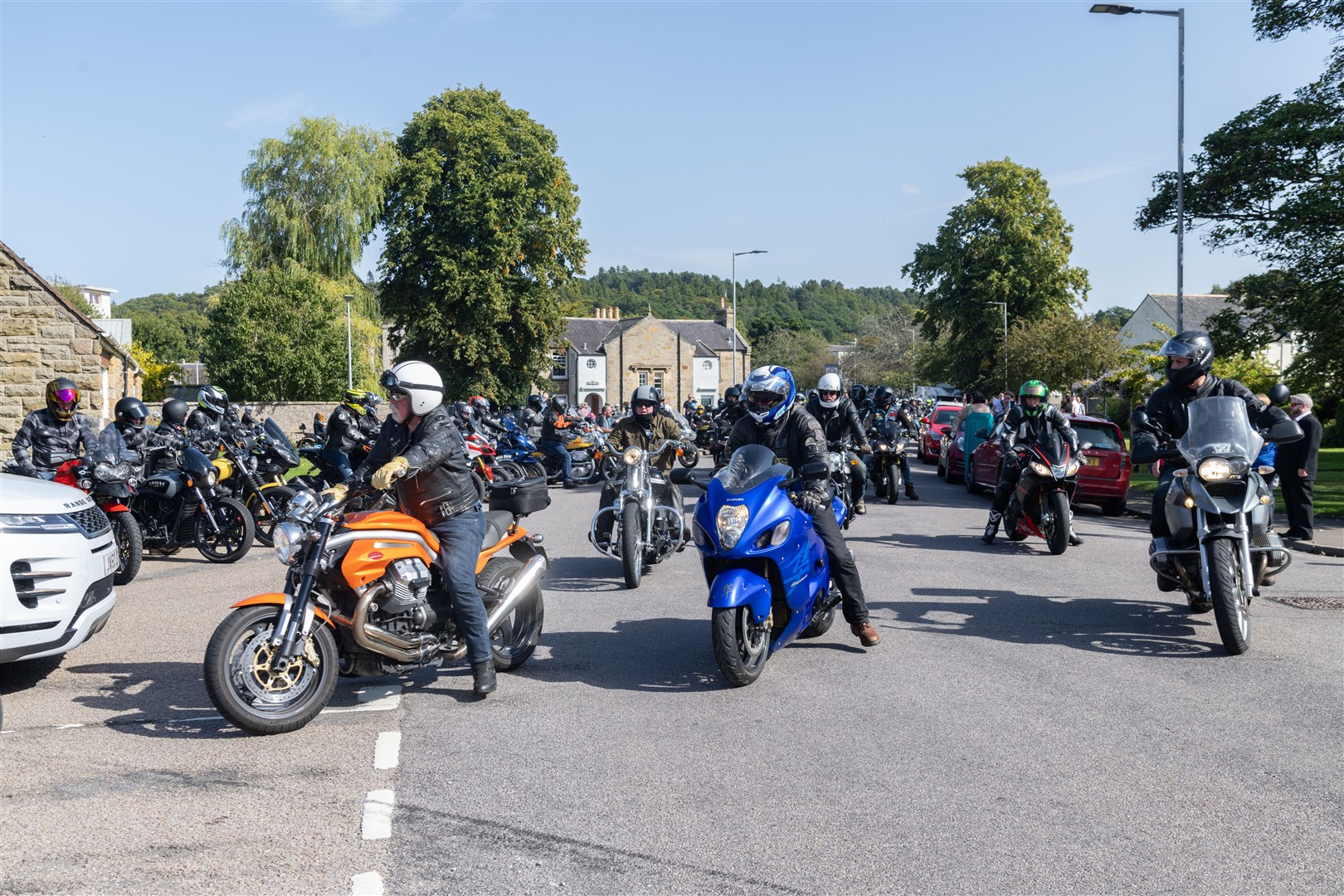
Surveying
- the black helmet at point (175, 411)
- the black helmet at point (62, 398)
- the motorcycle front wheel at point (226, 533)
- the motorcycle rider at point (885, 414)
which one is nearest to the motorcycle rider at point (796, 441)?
the motorcycle front wheel at point (226, 533)

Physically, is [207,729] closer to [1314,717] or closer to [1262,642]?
[1314,717]

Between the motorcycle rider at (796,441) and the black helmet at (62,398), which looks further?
the black helmet at (62,398)

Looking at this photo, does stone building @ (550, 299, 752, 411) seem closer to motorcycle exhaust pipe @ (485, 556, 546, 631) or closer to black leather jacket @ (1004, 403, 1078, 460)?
black leather jacket @ (1004, 403, 1078, 460)

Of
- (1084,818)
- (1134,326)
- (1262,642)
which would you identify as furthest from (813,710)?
(1134,326)

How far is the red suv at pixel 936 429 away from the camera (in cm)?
2817

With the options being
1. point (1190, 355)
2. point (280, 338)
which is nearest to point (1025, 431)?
point (1190, 355)

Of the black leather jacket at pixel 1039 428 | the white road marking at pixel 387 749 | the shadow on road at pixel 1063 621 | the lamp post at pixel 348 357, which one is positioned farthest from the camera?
the lamp post at pixel 348 357

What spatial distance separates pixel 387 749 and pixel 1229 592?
5.00 meters

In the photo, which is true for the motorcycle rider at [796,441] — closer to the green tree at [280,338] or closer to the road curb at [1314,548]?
the road curb at [1314,548]

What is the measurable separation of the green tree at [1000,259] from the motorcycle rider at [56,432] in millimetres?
48154

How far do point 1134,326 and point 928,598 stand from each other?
8067 centimetres

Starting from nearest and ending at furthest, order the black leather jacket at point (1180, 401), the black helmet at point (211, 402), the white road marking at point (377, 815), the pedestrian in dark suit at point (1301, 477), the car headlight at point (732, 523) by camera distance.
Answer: the white road marking at point (377, 815)
the car headlight at point (732, 523)
the black leather jacket at point (1180, 401)
the pedestrian in dark suit at point (1301, 477)
the black helmet at point (211, 402)

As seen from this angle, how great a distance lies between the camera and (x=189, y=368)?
328ft

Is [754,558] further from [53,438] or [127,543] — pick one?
[53,438]
